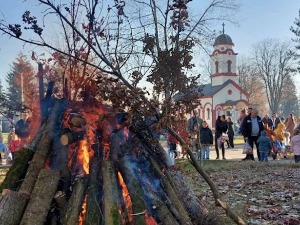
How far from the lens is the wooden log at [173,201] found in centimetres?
387

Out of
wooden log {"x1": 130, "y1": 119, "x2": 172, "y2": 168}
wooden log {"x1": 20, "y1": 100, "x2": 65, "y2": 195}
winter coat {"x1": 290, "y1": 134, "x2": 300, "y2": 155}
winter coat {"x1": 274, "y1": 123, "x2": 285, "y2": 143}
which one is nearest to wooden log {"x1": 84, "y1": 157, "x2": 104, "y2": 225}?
wooden log {"x1": 20, "y1": 100, "x2": 65, "y2": 195}

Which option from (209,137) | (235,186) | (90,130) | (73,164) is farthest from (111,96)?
(209,137)

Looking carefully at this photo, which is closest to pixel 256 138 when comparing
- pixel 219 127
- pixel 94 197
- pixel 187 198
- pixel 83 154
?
pixel 219 127

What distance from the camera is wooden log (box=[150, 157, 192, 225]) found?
12.7 feet

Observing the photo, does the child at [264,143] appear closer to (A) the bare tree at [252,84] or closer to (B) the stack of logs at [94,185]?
(B) the stack of logs at [94,185]

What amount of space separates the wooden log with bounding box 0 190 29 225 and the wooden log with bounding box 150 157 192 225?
1317mm

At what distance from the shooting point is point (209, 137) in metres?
13.5

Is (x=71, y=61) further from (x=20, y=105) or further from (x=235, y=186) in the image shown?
(x=235, y=186)

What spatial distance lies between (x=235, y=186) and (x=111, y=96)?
191 inches

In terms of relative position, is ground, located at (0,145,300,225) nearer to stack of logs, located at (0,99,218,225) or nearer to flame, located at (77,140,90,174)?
stack of logs, located at (0,99,218,225)

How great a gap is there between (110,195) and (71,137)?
75 cm

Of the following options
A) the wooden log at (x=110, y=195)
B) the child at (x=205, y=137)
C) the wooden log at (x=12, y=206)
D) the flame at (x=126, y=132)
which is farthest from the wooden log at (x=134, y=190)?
the child at (x=205, y=137)

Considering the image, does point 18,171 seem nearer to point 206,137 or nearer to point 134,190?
point 134,190

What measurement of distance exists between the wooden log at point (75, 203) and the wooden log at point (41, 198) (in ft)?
0.58
